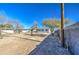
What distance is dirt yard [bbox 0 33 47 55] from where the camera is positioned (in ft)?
11.3

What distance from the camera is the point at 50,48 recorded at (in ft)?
11.4

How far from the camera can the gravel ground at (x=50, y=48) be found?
343cm

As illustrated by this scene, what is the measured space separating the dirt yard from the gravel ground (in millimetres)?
69

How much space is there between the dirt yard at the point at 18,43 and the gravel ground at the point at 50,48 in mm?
69

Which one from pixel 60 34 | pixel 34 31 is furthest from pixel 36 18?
pixel 60 34

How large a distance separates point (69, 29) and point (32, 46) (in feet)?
1.83

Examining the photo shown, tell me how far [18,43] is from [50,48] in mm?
443

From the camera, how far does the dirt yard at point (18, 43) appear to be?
345cm

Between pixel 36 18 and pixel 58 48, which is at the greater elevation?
pixel 36 18

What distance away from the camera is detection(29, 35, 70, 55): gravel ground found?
11.3 feet

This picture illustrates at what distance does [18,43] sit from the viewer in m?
3.47

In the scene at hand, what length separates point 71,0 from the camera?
3.39m
